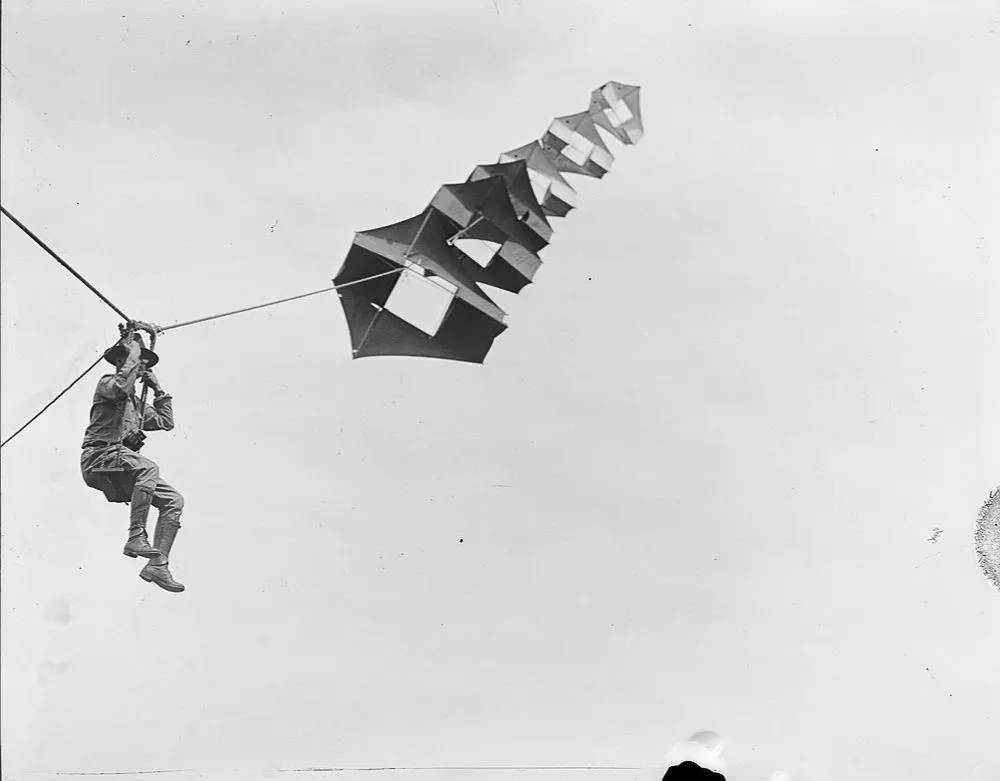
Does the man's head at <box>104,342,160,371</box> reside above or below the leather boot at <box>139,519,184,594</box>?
above

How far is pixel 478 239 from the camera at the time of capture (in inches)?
169

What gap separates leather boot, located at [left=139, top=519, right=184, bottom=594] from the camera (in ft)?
13.8

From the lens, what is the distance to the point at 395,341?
4.37 m

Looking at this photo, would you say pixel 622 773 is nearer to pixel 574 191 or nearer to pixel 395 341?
pixel 395 341

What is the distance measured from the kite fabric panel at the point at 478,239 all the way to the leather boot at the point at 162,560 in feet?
3.20

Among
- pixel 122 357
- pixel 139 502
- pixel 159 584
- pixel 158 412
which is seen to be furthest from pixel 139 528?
pixel 122 357

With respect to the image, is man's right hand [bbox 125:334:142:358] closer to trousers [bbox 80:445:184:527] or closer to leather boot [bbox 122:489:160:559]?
trousers [bbox 80:445:184:527]

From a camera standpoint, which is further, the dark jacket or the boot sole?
the boot sole

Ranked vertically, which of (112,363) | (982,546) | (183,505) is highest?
(112,363)

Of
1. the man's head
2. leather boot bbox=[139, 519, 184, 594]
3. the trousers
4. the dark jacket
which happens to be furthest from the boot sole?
the man's head

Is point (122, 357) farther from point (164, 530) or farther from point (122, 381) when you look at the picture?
point (164, 530)

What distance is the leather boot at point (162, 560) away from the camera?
420 cm

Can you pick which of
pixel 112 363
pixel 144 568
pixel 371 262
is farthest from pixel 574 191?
pixel 144 568

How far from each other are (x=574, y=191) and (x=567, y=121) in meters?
0.28
